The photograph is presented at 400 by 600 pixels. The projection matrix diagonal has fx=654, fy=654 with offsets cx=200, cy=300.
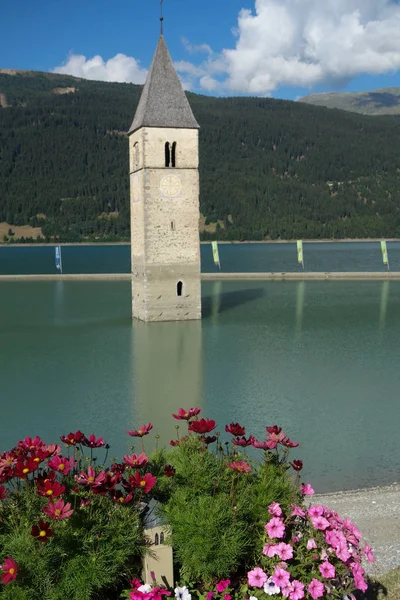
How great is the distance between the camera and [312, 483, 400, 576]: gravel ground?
7.69 m

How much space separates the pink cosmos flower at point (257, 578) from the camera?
507cm

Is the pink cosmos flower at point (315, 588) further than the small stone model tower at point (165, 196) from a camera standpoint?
No

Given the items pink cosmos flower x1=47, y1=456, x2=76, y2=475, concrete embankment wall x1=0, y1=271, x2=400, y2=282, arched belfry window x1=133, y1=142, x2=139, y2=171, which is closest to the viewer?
pink cosmos flower x1=47, y1=456, x2=76, y2=475

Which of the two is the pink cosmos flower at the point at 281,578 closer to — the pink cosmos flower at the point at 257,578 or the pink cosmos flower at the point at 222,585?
the pink cosmos flower at the point at 257,578

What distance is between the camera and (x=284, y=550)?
17.2ft

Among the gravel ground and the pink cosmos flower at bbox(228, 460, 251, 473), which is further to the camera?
the gravel ground

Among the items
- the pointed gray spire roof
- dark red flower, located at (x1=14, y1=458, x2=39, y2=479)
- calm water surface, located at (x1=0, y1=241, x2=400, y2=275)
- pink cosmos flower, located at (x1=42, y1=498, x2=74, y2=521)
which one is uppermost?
the pointed gray spire roof

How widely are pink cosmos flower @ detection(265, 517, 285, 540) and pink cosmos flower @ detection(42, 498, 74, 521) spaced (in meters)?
1.60

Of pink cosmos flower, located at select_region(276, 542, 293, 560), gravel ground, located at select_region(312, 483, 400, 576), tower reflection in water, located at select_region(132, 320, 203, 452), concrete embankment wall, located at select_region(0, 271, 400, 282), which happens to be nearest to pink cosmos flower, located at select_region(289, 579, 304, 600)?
pink cosmos flower, located at select_region(276, 542, 293, 560)

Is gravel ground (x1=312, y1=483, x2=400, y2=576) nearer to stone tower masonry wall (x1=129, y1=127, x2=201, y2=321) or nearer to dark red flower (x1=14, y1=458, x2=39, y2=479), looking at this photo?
dark red flower (x1=14, y1=458, x2=39, y2=479)

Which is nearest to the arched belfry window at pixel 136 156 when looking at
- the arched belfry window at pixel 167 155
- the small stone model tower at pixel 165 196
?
the small stone model tower at pixel 165 196

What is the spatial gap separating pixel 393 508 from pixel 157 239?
66.1 ft

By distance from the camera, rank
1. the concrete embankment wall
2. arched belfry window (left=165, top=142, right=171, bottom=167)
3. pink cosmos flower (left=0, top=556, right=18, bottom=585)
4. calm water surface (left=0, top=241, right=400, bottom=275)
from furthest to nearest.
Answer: calm water surface (left=0, top=241, right=400, bottom=275) → the concrete embankment wall → arched belfry window (left=165, top=142, right=171, bottom=167) → pink cosmos flower (left=0, top=556, right=18, bottom=585)

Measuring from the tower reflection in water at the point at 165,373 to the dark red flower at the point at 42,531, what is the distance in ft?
27.2
